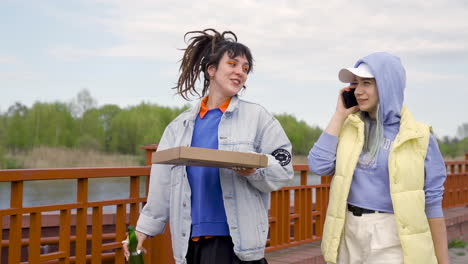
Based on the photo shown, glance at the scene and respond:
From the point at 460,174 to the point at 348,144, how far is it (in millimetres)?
8806

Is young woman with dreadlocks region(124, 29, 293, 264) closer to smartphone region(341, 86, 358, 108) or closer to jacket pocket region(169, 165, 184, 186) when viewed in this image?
jacket pocket region(169, 165, 184, 186)

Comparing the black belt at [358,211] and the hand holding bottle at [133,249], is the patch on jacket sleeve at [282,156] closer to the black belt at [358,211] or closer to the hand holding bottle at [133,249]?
the black belt at [358,211]

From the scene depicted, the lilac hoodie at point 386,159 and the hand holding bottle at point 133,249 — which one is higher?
the lilac hoodie at point 386,159

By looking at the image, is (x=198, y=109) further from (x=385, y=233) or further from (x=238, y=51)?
(x=385, y=233)

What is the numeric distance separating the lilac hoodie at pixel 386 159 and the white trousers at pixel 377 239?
0.05m

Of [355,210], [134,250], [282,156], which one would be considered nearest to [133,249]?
[134,250]

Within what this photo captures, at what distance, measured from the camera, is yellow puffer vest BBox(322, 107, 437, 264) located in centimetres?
254

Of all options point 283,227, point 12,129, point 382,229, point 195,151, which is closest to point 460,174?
point 283,227

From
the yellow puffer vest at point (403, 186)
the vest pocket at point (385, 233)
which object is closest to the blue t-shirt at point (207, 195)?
the yellow puffer vest at point (403, 186)

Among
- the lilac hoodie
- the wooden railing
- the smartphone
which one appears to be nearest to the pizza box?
the lilac hoodie

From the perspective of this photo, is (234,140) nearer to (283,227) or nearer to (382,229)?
(382,229)

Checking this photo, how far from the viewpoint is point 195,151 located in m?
2.27

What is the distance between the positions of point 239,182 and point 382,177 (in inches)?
26.2

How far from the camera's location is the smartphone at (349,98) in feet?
8.99
